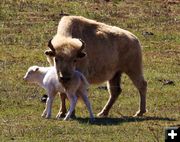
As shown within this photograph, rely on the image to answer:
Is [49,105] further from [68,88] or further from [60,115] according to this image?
[60,115]

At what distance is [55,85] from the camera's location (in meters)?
17.4

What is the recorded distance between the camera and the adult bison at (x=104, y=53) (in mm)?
18500

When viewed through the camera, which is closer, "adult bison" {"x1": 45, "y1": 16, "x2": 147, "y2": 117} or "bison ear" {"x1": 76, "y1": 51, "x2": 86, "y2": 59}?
"bison ear" {"x1": 76, "y1": 51, "x2": 86, "y2": 59}

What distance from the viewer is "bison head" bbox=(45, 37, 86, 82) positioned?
17016mm

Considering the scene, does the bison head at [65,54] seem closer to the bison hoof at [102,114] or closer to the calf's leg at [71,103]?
the calf's leg at [71,103]

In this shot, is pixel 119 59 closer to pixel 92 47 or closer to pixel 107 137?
pixel 92 47

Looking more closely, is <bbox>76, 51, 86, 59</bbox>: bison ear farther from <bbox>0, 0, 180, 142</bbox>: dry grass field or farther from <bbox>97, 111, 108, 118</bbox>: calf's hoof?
<bbox>97, 111, 108, 118</bbox>: calf's hoof

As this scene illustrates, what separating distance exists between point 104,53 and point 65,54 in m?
2.30

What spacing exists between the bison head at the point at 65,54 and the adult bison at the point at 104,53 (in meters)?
0.09

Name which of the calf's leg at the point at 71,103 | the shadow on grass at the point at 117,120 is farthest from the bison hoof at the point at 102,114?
the calf's leg at the point at 71,103

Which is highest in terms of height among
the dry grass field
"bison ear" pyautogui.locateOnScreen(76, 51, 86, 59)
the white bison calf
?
"bison ear" pyautogui.locateOnScreen(76, 51, 86, 59)

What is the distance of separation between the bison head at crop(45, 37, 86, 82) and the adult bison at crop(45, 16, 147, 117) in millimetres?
90

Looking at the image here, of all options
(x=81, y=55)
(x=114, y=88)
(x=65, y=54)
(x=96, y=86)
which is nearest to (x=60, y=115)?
(x=81, y=55)

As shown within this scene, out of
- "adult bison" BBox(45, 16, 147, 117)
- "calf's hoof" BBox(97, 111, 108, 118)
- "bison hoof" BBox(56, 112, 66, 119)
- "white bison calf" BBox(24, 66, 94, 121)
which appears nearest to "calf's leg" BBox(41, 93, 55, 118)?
"white bison calf" BBox(24, 66, 94, 121)
